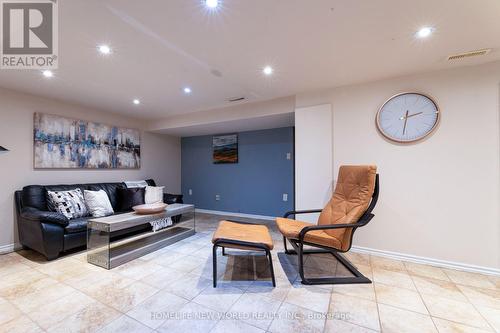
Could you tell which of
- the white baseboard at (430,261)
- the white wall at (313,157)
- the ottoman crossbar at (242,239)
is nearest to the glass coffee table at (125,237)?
the ottoman crossbar at (242,239)

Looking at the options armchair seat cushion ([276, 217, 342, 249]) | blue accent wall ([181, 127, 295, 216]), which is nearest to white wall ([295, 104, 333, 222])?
armchair seat cushion ([276, 217, 342, 249])

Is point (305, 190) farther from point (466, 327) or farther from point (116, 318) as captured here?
point (116, 318)

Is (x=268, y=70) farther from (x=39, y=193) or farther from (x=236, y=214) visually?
(x=39, y=193)

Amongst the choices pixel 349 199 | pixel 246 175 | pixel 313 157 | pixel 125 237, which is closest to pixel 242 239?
pixel 349 199

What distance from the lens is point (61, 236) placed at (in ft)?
8.19

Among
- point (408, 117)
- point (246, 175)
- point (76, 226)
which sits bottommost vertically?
point (76, 226)

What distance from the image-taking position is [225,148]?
16.5 ft

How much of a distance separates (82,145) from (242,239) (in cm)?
344

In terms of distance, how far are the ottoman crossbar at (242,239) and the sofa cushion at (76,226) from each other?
1831 millimetres

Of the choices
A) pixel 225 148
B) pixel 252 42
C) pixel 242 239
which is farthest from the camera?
pixel 225 148

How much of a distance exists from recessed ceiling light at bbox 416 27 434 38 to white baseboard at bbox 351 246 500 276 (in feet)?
7.74

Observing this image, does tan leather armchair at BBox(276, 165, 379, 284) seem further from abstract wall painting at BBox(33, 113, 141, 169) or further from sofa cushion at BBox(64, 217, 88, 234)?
abstract wall painting at BBox(33, 113, 141, 169)

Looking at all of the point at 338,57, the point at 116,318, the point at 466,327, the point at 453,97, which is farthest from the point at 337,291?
the point at 453,97

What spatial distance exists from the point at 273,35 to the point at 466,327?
2.64 meters
